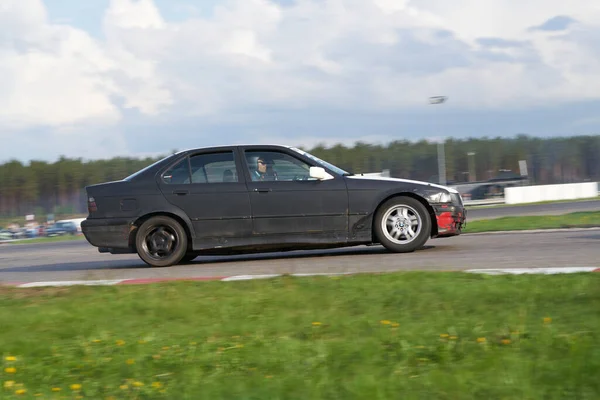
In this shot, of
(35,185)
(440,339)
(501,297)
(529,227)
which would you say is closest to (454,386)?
(440,339)

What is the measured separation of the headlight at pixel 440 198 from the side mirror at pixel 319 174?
4.10 feet

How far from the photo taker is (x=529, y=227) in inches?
587

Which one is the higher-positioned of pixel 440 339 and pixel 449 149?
pixel 449 149

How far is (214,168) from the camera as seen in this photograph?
9875 mm

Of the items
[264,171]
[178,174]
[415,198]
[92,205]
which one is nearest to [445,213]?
[415,198]

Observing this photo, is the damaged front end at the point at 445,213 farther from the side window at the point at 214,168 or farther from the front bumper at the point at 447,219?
the side window at the point at 214,168

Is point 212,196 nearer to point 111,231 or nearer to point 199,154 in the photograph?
point 199,154

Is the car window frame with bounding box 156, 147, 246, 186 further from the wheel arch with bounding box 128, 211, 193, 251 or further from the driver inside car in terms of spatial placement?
the wheel arch with bounding box 128, 211, 193, 251

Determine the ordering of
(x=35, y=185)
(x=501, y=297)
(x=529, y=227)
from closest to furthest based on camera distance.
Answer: (x=501, y=297) < (x=529, y=227) < (x=35, y=185)

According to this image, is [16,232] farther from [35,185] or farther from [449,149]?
[449,149]

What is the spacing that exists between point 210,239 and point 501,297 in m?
4.71

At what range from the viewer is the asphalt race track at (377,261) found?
27.4ft

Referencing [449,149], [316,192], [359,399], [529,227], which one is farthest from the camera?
[449,149]

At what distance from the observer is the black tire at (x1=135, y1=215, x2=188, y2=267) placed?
973 cm
